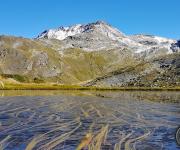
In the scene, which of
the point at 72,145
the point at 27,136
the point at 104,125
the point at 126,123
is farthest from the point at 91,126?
the point at 72,145

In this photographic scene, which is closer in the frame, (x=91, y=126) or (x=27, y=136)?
(x=27, y=136)

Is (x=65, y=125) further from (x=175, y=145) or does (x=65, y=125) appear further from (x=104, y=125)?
(x=175, y=145)

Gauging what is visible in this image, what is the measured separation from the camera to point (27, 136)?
2575 cm

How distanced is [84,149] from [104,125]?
11.9 metres

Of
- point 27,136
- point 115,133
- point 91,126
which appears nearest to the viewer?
point 27,136

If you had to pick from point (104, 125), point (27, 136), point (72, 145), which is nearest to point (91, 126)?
point (104, 125)

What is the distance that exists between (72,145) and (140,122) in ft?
47.0

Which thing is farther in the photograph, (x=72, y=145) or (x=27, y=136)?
(x=27, y=136)

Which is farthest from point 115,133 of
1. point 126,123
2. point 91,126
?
point 126,123

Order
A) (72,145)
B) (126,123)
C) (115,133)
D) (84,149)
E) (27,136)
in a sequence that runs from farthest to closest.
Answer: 1. (126,123)
2. (115,133)
3. (27,136)
4. (72,145)
5. (84,149)

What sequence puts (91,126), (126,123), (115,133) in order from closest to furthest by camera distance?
(115,133), (91,126), (126,123)

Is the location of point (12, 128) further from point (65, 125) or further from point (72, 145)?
point (72, 145)

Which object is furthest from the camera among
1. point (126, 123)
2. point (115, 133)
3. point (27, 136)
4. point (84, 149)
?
point (126, 123)

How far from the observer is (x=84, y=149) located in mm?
21031
